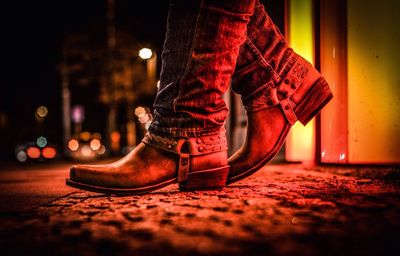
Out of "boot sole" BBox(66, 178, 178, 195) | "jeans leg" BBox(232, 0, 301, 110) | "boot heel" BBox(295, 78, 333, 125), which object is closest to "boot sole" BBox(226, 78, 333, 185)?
"boot heel" BBox(295, 78, 333, 125)

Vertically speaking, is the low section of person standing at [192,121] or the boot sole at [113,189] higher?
the low section of person standing at [192,121]

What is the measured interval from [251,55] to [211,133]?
1.43 feet

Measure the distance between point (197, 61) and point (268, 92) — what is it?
15.7 inches

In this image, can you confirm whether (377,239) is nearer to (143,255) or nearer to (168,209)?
(143,255)

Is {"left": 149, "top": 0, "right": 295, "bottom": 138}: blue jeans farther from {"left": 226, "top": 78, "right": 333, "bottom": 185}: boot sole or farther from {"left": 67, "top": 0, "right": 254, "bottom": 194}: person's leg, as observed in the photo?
{"left": 226, "top": 78, "right": 333, "bottom": 185}: boot sole

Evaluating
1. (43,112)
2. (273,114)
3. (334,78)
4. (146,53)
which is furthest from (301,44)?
(43,112)

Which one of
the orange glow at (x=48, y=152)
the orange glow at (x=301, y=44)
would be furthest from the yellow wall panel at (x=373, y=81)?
the orange glow at (x=48, y=152)

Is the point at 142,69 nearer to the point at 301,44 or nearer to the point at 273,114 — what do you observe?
the point at 301,44

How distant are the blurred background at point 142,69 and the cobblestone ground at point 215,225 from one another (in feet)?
3.19

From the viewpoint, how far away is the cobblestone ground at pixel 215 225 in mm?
737

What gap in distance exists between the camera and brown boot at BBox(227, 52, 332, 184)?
62.4 inches

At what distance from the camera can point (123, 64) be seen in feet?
64.4

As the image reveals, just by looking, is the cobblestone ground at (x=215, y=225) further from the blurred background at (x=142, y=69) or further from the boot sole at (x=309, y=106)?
the blurred background at (x=142, y=69)

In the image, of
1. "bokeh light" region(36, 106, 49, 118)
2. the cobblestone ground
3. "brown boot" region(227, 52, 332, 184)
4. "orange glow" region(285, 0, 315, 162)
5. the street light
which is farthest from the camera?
"bokeh light" region(36, 106, 49, 118)
